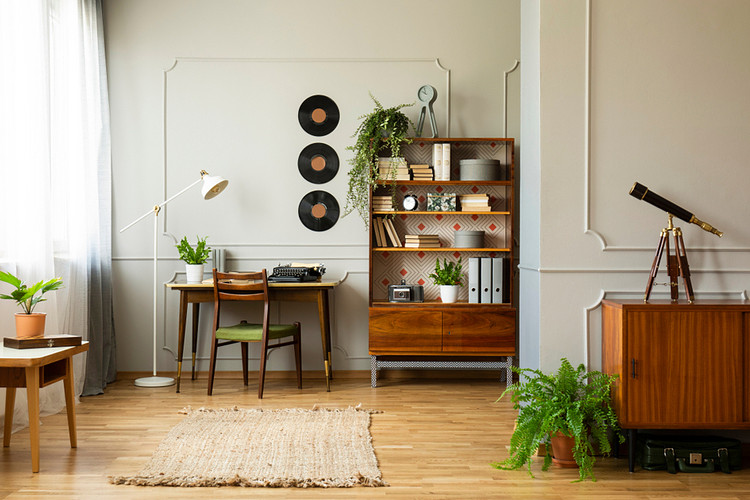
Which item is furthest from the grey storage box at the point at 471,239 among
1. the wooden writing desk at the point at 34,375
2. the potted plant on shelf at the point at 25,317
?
the potted plant on shelf at the point at 25,317

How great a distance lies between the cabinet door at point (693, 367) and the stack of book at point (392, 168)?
2490 mm

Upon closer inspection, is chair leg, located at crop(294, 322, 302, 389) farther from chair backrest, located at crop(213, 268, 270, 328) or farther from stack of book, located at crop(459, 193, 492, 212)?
stack of book, located at crop(459, 193, 492, 212)

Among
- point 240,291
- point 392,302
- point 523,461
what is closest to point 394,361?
point 392,302

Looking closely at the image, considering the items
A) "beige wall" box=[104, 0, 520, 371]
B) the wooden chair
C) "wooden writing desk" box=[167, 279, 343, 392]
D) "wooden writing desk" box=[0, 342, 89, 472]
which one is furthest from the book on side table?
"beige wall" box=[104, 0, 520, 371]

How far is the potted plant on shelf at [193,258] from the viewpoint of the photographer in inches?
196

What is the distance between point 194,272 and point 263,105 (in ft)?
4.82

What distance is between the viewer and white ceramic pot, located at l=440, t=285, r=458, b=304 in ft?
16.7

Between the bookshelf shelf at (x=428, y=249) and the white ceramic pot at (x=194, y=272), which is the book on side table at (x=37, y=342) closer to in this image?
the white ceramic pot at (x=194, y=272)

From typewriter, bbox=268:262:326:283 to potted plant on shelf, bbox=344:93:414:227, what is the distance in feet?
1.97

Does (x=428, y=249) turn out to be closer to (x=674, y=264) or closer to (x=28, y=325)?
(x=674, y=264)

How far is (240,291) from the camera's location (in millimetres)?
4699

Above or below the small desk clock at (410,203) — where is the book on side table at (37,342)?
below

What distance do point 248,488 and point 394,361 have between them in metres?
2.28

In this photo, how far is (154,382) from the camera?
500cm
